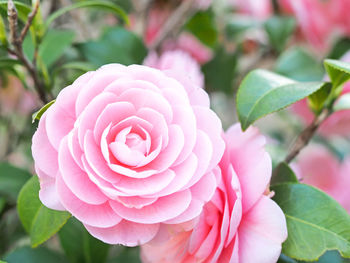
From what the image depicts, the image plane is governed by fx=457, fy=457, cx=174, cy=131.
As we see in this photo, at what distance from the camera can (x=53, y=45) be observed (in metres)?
0.65

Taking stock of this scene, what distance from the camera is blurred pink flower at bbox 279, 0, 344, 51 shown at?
0.90 m

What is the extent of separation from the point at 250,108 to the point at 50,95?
0.87 feet

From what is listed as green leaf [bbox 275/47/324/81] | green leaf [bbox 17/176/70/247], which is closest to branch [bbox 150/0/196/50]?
green leaf [bbox 275/47/324/81]

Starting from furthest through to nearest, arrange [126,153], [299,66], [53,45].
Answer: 1. [299,66]
2. [53,45]
3. [126,153]

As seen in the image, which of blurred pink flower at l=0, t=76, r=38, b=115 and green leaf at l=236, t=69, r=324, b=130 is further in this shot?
blurred pink flower at l=0, t=76, r=38, b=115

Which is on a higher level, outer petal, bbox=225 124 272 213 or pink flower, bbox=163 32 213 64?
outer petal, bbox=225 124 272 213

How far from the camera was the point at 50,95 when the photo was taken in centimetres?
59

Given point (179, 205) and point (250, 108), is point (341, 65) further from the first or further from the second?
point (179, 205)

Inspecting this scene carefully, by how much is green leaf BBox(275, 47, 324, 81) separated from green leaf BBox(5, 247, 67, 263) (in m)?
0.49

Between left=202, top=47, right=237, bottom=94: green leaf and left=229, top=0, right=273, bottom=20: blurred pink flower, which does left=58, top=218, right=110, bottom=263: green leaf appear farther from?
left=229, top=0, right=273, bottom=20: blurred pink flower

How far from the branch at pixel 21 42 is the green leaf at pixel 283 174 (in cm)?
30

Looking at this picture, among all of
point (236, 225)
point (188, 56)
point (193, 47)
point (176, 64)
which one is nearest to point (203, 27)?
point (193, 47)

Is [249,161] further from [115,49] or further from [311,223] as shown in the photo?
[115,49]

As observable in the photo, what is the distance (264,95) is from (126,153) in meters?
0.18
